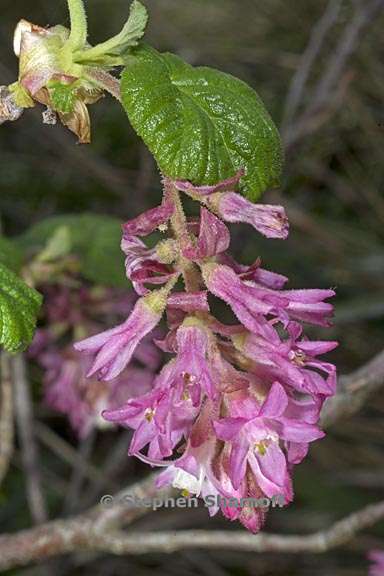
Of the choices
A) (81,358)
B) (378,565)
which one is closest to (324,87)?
(81,358)

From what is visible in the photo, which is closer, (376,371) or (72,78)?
(72,78)

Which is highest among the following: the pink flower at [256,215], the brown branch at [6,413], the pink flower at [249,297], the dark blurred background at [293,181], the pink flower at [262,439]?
the pink flower at [256,215]

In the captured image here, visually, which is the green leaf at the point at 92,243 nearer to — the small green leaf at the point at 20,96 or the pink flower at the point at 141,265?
the small green leaf at the point at 20,96

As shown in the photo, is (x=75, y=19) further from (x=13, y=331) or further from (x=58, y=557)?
(x=58, y=557)

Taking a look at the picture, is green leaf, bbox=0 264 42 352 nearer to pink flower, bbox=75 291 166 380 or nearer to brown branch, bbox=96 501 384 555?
pink flower, bbox=75 291 166 380

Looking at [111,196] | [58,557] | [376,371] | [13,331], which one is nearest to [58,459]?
[58,557]

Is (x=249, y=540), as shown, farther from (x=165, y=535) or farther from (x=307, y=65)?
(x=307, y=65)

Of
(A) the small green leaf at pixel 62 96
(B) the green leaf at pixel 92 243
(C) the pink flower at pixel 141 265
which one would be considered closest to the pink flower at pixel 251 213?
(C) the pink flower at pixel 141 265
